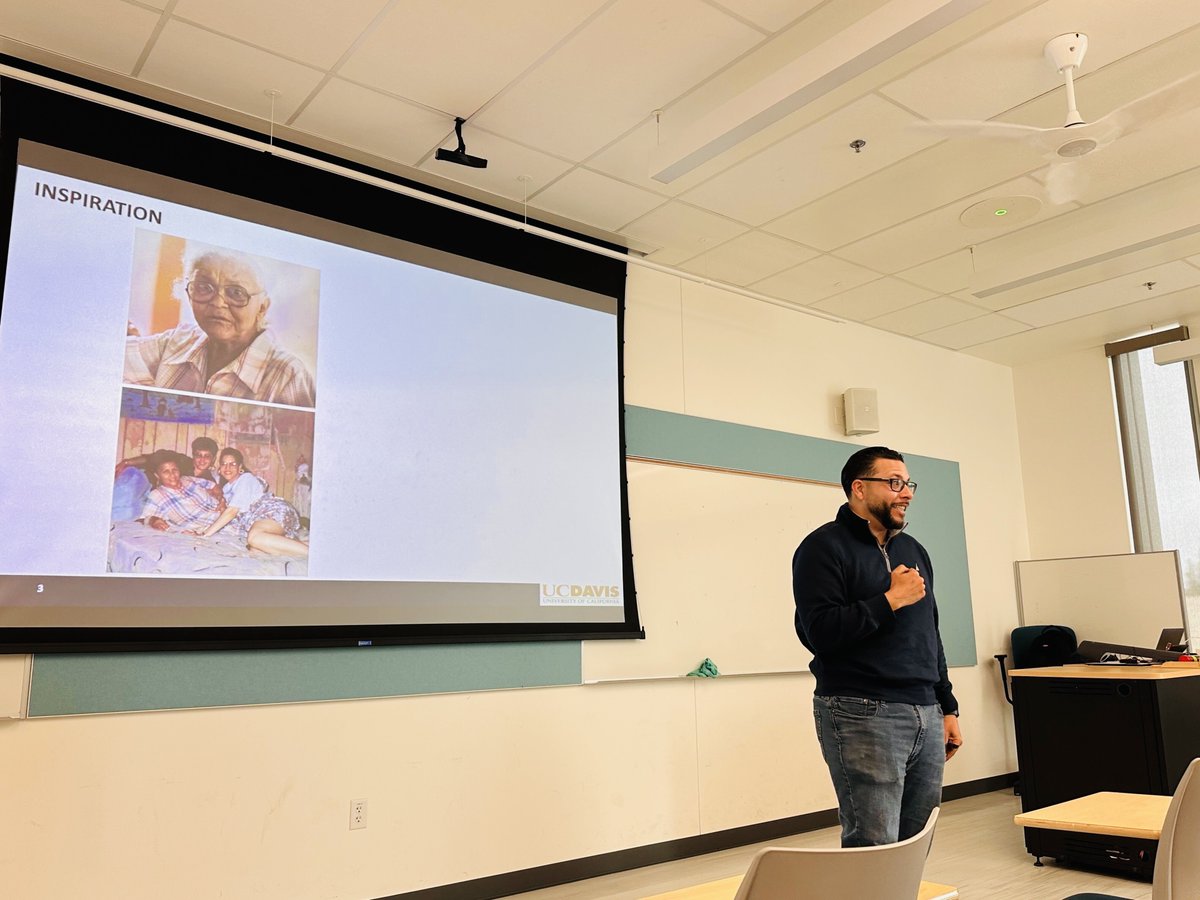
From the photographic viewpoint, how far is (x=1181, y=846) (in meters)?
1.68

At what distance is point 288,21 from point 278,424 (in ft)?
4.76

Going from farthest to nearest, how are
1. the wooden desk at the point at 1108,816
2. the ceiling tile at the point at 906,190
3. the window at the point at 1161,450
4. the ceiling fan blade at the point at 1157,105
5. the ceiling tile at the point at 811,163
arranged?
the window at the point at 1161,450 < the ceiling tile at the point at 906,190 < the ceiling tile at the point at 811,163 < the ceiling fan blade at the point at 1157,105 < the wooden desk at the point at 1108,816

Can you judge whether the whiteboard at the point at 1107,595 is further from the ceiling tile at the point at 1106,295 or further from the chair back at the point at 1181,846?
the chair back at the point at 1181,846

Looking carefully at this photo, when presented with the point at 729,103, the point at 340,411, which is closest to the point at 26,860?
the point at 340,411

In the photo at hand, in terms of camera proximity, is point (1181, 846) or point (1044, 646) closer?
point (1181, 846)

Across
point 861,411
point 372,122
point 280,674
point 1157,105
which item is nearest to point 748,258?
point 861,411

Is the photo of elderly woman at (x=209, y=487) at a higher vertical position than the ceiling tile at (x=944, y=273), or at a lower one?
lower

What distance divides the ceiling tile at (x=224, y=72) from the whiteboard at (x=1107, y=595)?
224 inches

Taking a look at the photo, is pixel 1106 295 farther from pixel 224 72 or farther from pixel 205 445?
pixel 205 445

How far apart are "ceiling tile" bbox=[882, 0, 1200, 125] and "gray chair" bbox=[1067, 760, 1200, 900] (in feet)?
8.29

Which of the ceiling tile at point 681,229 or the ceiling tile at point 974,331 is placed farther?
the ceiling tile at point 974,331

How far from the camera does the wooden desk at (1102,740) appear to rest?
13.5ft

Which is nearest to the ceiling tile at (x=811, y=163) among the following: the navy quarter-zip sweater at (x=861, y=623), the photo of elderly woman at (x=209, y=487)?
the navy quarter-zip sweater at (x=861, y=623)

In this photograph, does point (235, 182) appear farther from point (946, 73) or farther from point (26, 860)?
point (946, 73)
